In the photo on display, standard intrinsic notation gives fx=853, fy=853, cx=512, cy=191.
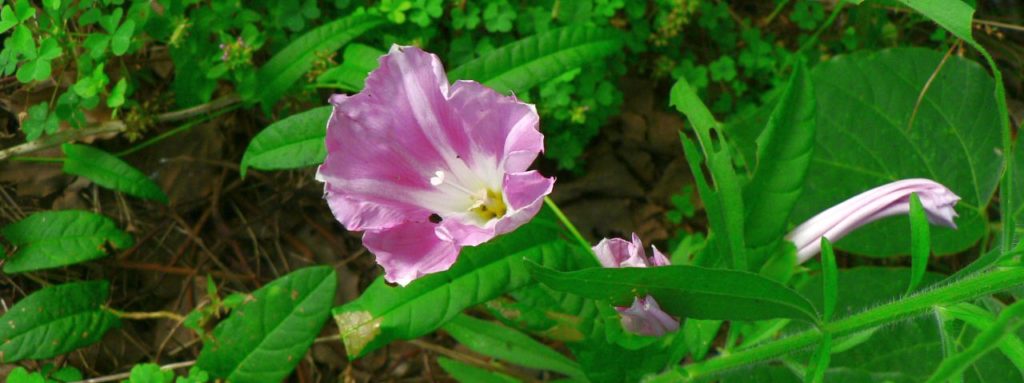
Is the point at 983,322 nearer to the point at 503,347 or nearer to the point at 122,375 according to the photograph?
the point at 503,347

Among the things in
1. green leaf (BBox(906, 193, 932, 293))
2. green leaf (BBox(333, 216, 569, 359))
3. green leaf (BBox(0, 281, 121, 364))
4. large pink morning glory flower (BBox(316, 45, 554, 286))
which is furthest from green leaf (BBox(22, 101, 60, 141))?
green leaf (BBox(906, 193, 932, 293))

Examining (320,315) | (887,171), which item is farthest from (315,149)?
(887,171)

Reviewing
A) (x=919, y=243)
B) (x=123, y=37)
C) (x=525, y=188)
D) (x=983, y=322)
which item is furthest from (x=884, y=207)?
(x=123, y=37)

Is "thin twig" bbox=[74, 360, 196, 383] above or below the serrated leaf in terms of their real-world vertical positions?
below

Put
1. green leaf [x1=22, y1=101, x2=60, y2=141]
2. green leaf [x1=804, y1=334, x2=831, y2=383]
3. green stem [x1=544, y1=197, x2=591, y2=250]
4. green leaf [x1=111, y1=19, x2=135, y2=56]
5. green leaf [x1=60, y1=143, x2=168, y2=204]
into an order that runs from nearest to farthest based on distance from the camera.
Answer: green leaf [x1=804, y1=334, x2=831, y2=383]
green stem [x1=544, y1=197, x2=591, y2=250]
green leaf [x1=111, y1=19, x2=135, y2=56]
green leaf [x1=22, y1=101, x2=60, y2=141]
green leaf [x1=60, y1=143, x2=168, y2=204]

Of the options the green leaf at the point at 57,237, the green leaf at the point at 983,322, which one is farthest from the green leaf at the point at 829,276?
the green leaf at the point at 57,237

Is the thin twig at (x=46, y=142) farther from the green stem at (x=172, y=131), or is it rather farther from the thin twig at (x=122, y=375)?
the thin twig at (x=122, y=375)

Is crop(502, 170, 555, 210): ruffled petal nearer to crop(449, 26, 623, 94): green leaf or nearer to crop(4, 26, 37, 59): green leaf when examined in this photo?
crop(449, 26, 623, 94): green leaf
